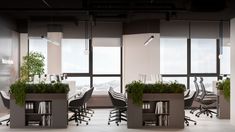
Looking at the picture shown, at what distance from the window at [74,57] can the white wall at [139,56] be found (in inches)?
66.0

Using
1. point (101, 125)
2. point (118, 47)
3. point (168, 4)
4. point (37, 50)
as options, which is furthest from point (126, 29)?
point (101, 125)

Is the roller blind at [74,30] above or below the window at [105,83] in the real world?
above

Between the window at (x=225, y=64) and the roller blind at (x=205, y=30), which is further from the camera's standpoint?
the window at (x=225, y=64)

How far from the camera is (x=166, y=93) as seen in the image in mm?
8938

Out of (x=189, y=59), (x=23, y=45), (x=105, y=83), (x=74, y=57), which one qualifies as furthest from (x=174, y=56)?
(x=23, y=45)

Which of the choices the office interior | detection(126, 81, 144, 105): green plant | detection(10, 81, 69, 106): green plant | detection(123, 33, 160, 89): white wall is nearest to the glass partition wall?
the office interior

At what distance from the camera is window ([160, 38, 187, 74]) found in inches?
588

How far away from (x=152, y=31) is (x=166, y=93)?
504cm

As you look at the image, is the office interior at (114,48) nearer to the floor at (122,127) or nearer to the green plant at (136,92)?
the floor at (122,127)

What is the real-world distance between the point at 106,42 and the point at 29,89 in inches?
247

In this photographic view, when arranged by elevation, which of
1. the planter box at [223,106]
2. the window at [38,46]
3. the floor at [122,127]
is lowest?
the floor at [122,127]

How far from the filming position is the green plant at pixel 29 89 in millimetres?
8852

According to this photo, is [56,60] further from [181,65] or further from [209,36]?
[209,36]

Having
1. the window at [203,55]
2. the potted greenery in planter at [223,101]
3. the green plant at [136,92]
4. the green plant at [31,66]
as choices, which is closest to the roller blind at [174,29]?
the window at [203,55]
